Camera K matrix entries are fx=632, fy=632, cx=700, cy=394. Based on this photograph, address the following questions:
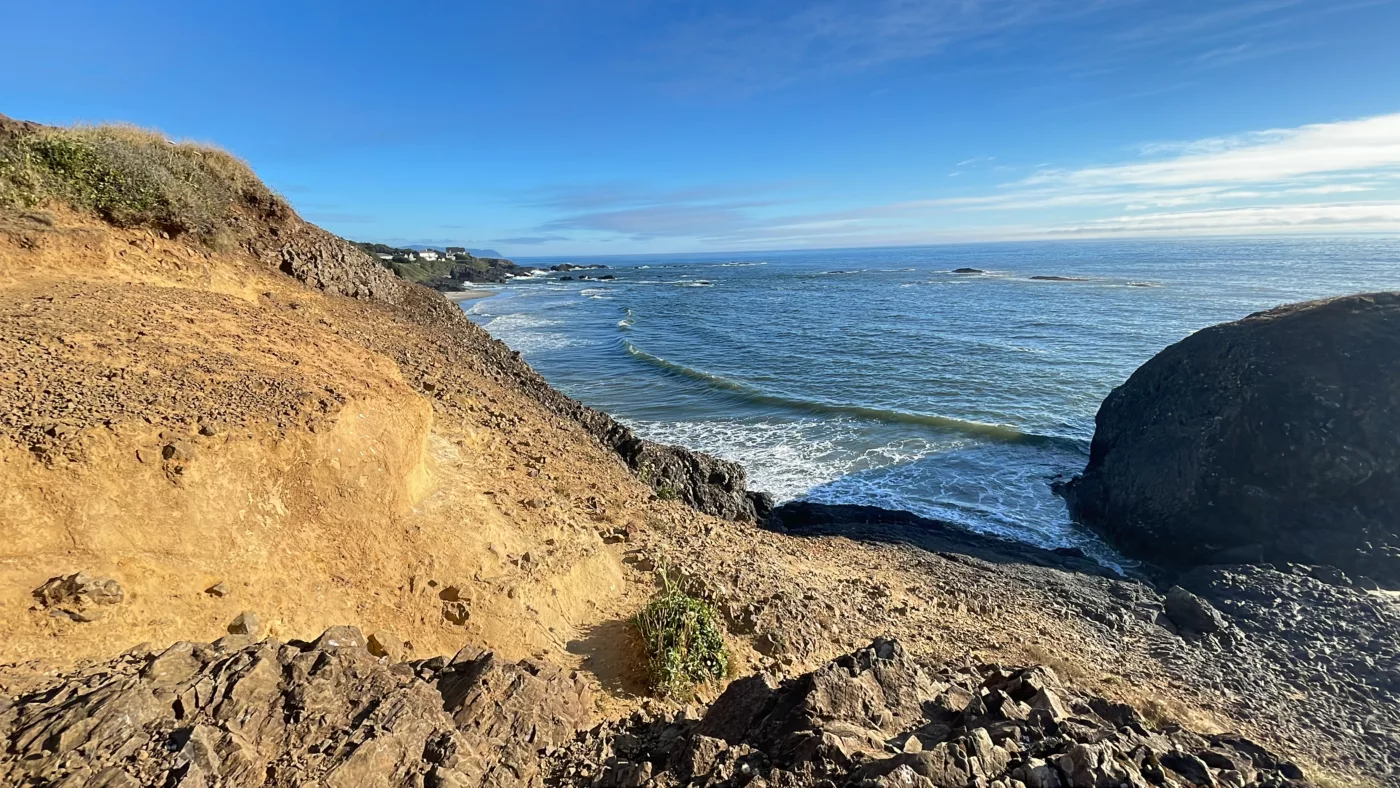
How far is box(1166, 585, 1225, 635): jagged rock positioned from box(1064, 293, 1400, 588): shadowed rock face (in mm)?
3117

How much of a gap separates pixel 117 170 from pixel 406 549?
9.19 m

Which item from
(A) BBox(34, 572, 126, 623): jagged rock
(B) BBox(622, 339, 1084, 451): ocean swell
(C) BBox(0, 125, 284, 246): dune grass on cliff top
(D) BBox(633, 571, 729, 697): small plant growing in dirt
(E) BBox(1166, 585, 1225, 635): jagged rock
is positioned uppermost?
(C) BBox(0, 125, 284, 246): dune grass on cliff top

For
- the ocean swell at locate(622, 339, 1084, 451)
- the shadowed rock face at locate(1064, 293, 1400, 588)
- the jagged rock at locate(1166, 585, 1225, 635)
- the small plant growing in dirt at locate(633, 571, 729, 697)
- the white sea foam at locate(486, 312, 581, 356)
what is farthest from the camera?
the white sea foam at locate(486, 312, 581, 356)

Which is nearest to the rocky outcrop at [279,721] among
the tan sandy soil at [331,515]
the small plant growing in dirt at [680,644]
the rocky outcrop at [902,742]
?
the rocky outcrop at [902,742]

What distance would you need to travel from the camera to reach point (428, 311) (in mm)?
16312

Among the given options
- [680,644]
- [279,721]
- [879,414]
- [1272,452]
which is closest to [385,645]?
[279,721]

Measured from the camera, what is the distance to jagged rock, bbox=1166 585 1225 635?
11.5m

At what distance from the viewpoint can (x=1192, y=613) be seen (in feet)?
38.4

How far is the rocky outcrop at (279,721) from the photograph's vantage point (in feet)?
11.7

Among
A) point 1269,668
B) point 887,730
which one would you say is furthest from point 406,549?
point 1269,668

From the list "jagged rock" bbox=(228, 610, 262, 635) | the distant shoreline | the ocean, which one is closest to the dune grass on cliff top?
"jagged rock" bbox=(228, 610, 262, 635)

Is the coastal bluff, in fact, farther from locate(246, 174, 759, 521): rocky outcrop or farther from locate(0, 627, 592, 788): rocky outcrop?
locate(246, 174, 759, 521): rocky outcrop

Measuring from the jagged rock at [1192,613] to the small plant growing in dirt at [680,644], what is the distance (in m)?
9.46

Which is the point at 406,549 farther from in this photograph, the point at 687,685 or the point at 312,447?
the point at 687,685
